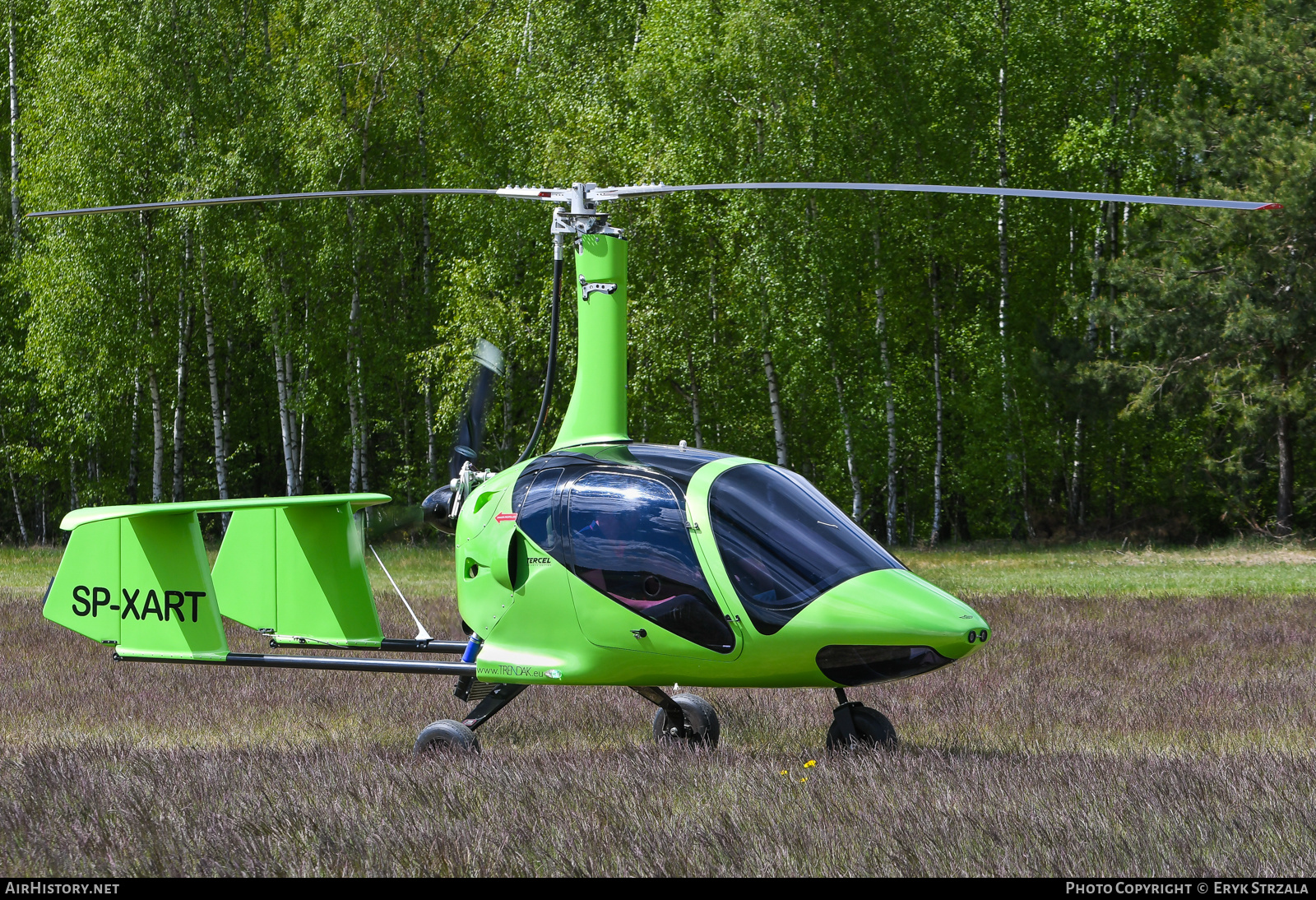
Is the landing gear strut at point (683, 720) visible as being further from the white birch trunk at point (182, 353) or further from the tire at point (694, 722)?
the white birch trunk at point (182, 353)

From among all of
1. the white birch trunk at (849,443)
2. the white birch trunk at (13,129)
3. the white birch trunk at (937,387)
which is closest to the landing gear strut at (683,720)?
the white birch trunk at (849,443)

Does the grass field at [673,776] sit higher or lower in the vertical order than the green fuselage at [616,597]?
lower

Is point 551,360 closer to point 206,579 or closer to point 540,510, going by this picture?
point 540,510

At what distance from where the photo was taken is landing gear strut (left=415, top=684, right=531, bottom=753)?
20.1ft

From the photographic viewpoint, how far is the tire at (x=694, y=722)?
22.0ft

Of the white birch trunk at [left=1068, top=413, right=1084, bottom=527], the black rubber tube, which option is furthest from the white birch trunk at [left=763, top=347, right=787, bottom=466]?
the black rubber tube

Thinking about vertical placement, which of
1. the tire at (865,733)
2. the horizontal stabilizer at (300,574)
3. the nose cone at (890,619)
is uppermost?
the nose cone at (890,619)

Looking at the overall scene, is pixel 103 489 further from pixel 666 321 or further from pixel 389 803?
pixel 389 803

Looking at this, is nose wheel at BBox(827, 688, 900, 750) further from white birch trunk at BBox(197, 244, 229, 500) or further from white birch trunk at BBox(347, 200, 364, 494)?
white birch trunk at BBox(347, 200, 364, 494)

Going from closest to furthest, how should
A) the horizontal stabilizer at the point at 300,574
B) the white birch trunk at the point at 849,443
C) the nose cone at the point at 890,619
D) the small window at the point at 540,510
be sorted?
the nose cone at the point at 890,619 → the small window at the point at 540,510 → the horizontal stabilizer at the point at 300,574 → the white birch trunk at the point at 849,443

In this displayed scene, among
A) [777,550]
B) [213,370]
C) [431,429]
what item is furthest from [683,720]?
[431,429]

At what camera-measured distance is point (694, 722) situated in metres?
6.78

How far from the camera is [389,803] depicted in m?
4.95

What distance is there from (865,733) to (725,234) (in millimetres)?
16755
